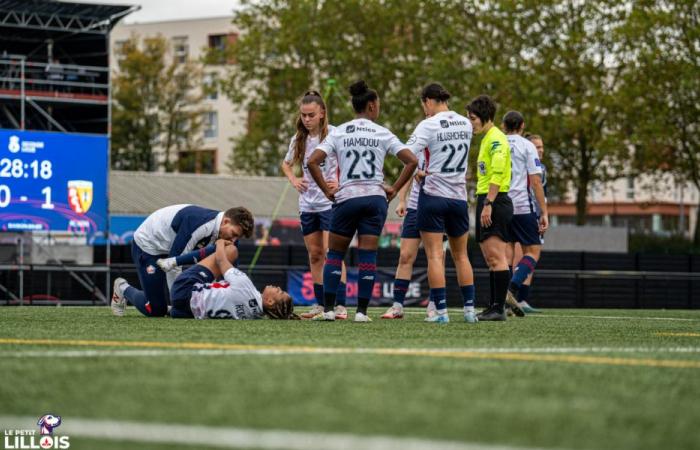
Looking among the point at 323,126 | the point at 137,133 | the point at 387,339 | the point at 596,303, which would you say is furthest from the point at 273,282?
the point at 137,133

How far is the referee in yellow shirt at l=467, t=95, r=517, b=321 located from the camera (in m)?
10.9

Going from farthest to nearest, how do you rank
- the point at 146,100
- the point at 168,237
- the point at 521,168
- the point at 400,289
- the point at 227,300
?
1. the point at 146,100
2. the point at 521,168
3. the point at 400,289
4. the point at 168,237
5. the point at 227,300

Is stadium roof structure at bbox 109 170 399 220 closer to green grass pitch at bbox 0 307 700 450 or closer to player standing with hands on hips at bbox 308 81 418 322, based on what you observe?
player standing with hands on hips at bbox 308 81 418 322

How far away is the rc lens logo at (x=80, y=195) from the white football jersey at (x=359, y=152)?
15.6 metres

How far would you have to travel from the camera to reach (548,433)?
3.62 m

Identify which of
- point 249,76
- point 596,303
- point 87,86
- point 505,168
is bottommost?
point 596,303

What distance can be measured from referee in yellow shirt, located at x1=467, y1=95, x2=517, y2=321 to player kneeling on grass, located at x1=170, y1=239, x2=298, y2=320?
68.7 inches

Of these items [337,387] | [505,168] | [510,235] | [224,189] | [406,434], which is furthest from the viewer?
[224,189]

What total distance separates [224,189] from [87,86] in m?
23.7

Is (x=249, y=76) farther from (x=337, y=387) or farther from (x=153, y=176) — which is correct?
(x=337, y=387)

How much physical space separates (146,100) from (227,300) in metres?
53.5

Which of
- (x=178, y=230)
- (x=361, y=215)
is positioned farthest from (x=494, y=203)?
(x=178, y=230)

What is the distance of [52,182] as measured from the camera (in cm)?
2450

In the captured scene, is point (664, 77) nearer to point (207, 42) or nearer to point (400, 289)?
point (400, 289)
